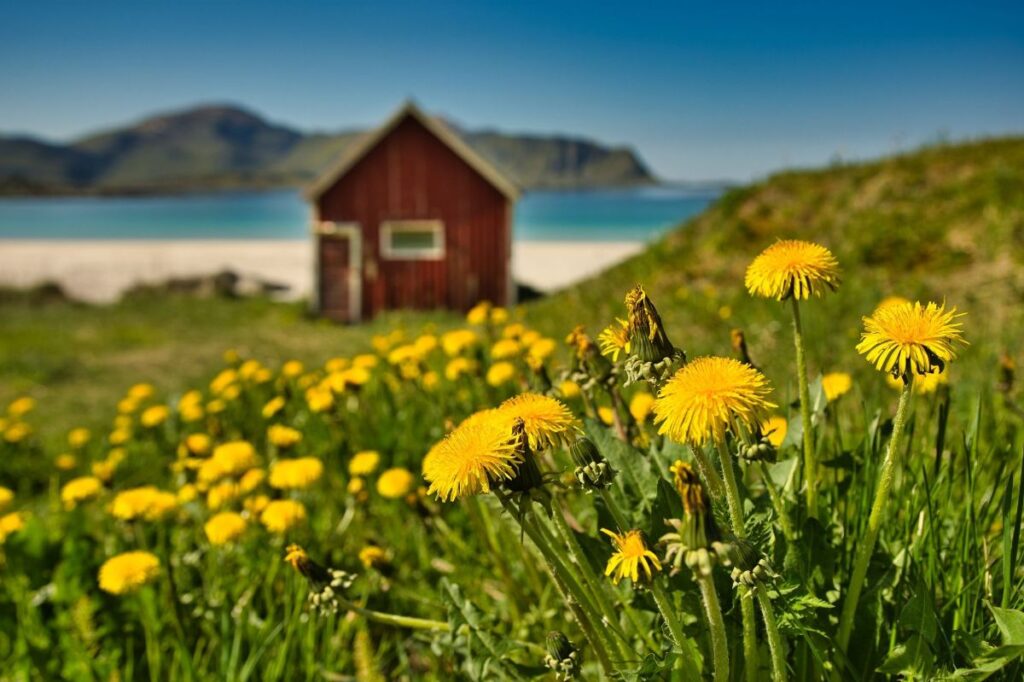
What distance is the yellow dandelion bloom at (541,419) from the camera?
115 centimetres

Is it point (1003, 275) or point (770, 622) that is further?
point (1003, 275)

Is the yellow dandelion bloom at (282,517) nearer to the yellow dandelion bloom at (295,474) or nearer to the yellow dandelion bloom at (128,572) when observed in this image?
the yellow dandelion bloom at (295,474)

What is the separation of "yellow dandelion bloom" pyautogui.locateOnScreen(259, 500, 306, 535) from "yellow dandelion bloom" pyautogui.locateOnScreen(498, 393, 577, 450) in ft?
3.98

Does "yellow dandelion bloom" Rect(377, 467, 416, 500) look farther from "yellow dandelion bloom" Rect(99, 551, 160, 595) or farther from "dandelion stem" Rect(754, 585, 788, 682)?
"dandelion stem" Rect(754, 585, 788, 682)

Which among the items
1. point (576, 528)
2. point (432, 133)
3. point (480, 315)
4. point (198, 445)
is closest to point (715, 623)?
point (576, 528)

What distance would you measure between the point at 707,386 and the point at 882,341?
12.1 inches

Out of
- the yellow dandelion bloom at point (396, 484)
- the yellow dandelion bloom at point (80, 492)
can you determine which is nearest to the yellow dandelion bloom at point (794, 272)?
the yellow dandelion bloom at point (396, 484)

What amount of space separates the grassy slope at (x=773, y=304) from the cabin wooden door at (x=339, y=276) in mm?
969

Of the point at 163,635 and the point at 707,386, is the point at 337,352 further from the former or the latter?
the point at 707,386

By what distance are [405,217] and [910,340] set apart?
15.2 meters

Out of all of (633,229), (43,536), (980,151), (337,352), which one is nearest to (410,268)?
(337,352)

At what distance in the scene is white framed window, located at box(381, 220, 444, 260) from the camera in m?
15.7

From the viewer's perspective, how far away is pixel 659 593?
112cm

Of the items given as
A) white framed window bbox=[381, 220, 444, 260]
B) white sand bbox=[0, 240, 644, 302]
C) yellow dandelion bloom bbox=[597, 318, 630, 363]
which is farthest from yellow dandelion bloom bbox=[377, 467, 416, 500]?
white sand bbox=[0, 240, 644, 302]
